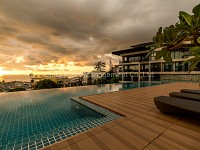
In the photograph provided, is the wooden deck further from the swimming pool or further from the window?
the window

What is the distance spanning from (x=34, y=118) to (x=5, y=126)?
0.99 metres

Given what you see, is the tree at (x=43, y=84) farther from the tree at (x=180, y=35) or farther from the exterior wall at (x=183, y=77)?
the exterior wall at (x=183, y=77)

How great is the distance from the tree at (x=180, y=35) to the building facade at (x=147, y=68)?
21.2 meters

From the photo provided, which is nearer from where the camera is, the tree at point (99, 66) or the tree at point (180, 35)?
the tree at point (180, 35)

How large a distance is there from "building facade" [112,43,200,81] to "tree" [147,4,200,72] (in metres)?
21.2

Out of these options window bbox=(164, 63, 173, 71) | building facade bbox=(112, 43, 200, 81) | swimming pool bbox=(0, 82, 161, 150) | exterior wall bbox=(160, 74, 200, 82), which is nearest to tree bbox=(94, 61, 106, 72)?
building facade bbox=(112, 43, 200, 81)

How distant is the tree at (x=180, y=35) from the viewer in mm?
852

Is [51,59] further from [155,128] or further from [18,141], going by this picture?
[155,128]

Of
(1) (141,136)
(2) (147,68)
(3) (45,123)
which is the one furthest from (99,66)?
(1) (141,136)

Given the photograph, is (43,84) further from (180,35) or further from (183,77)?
(183,77)

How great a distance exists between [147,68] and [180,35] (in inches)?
Answer: 1040

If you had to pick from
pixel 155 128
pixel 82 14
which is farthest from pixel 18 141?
pixel 82 14

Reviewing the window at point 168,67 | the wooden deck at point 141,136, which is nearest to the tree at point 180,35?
the wooden deck at point 141,136

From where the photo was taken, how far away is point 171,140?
2.01 meters
